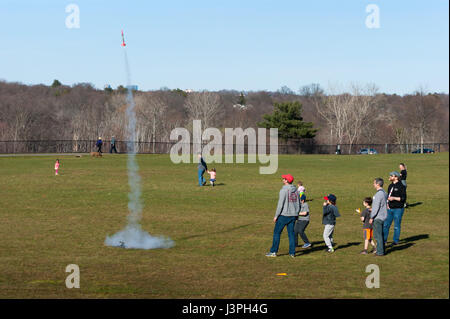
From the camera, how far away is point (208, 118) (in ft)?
377

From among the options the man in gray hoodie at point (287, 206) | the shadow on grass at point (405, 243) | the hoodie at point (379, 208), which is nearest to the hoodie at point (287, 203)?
the man in gray hoodie at point (287, 206)

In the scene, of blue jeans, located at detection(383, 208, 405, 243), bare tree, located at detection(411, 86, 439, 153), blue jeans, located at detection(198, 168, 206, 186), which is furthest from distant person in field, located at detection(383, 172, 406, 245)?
bare tree, located at detection(411, 86, 439, 153)

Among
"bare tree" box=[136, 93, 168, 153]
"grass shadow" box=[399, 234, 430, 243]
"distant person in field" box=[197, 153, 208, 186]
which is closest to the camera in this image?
"grass shadow" box=[399, 234, 430, 243]

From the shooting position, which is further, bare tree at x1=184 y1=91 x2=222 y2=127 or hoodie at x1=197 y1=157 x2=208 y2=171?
bare tree at x1=184 y1=91 x2=222 y2=127

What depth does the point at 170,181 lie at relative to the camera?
35406mm

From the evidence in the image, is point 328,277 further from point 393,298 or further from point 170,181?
point 170,181

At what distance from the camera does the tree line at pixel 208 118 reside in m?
91.5

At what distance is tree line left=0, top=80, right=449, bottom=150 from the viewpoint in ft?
300

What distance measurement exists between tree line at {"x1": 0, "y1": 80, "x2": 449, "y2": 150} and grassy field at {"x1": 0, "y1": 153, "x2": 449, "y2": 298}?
5531 cm

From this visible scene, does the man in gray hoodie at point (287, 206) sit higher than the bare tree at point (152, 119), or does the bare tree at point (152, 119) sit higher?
the bare tree at point (152, 119)

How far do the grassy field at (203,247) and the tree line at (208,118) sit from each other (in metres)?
55.3

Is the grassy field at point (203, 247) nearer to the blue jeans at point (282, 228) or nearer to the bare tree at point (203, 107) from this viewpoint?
the blue jeans at point (282, 228)

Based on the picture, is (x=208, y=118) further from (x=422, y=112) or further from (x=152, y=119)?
(x=422, y=112)

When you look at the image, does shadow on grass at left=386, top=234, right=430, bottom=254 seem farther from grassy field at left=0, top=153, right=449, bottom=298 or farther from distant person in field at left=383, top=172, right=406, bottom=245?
distant person in field at left=383, top=172, right=406, bottom=245
